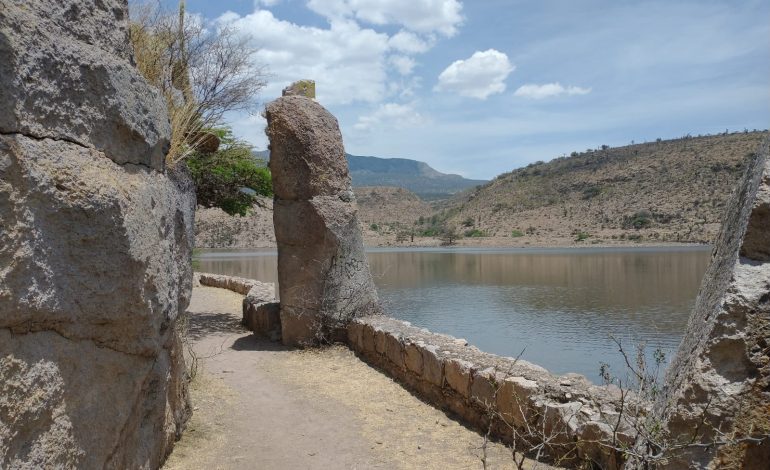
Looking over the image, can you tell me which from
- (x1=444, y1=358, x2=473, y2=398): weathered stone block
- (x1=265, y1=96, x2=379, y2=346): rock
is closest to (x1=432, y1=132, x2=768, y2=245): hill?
(x1=265, y1=96, x2=379, y2=346): rock

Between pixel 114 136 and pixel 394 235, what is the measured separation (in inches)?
2494

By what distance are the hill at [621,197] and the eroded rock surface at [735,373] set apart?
41.7m

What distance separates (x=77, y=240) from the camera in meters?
3.19

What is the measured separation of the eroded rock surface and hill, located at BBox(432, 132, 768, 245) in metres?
41.7

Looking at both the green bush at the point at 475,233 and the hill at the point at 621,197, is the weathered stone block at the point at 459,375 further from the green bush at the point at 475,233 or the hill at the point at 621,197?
the green bush at the point at 475,233

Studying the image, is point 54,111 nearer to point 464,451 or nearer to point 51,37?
point 51,37

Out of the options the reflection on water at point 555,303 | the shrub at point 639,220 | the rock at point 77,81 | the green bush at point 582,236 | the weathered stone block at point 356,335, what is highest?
the rock at point 77,81

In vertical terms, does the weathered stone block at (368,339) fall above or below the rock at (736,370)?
below

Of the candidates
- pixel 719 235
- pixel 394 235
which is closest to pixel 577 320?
pixel 719 235

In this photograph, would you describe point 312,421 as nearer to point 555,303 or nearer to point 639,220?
point 555,303

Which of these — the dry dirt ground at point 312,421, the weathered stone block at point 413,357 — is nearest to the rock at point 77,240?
the dry dirt ground at point 312,421

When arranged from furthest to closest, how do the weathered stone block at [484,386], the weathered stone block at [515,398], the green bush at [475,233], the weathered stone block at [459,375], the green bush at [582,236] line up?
the green bush at [475,233] < the green bush at [582,236] < the weathered stone block at [459,375] < the weathered stone block at [484,386] < the weathered stone block at [515,398]

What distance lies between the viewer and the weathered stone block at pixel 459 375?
20.8 ft

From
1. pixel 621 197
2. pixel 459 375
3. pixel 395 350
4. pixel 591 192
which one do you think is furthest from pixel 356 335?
pixel 591 192
